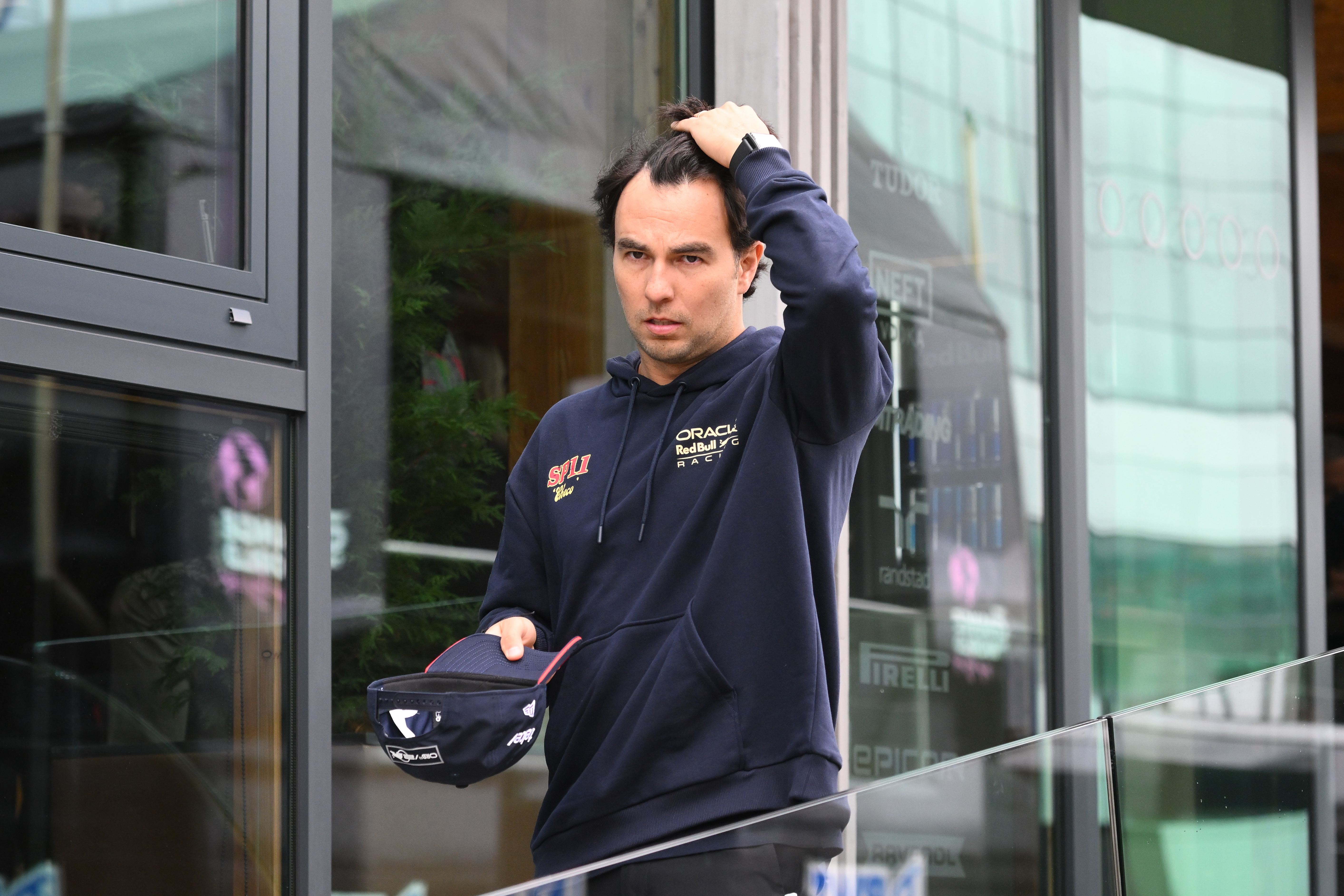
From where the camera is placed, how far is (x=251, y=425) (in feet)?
9.82

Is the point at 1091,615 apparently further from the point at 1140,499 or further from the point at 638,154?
the point at 638,154

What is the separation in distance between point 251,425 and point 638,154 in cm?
130

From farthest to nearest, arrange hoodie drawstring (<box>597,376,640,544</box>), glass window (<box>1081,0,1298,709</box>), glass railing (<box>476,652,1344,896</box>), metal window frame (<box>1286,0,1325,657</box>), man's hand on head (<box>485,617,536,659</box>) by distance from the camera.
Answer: metal window frame (<box>1286,0,1325,657</box>)
glass window (<box>1081,0,1298,709</box>)
hoodie drawstring (<box>597,376,640,544</box>)
man's hand on head (<box>485,617,536,659</box>)
glass railing (<box>476,652,1344,896</box>)

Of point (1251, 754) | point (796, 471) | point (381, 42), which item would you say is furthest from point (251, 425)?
point (1251, 754)

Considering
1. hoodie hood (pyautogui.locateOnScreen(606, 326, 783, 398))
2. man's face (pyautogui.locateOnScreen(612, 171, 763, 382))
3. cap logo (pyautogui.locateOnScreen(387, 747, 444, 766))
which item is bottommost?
cap logo (pyautogui.locateOnScreen(387, 747, 444, 766))

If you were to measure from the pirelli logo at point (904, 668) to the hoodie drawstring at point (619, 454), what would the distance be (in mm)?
2730

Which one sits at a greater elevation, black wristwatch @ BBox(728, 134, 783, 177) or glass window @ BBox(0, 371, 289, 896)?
black wristwatch @ BBox(728, 134, 783, 177)

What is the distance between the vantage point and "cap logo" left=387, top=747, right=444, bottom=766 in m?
1.70

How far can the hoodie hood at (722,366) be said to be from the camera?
1977 millimetres

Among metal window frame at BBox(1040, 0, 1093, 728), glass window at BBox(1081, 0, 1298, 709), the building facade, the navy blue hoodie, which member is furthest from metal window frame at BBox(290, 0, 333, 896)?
glass window at BBox(1081, 0, 1298, 709)

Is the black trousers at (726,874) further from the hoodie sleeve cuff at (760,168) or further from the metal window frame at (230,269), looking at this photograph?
the metal window frame at (230,269)

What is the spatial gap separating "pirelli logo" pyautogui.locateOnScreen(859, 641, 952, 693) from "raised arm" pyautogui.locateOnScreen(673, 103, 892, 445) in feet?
9.38

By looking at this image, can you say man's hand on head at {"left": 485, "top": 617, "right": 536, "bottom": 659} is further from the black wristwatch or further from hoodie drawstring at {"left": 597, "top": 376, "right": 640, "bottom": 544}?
the black wristwatch

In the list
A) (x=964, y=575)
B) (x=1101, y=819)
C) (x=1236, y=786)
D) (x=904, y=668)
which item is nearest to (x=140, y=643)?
(x=1101, y=819)
